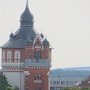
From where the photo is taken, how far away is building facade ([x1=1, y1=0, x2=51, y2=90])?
4055 inches

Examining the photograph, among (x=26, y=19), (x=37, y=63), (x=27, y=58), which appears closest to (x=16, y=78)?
(x=27, y=58)

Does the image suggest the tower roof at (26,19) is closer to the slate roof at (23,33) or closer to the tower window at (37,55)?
the slate roof at (23,33)

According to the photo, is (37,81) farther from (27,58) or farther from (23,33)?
(23,33)

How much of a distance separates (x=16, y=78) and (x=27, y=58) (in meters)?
2.48

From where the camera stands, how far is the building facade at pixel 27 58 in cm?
10300

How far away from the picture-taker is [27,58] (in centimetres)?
10419

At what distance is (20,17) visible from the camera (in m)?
106

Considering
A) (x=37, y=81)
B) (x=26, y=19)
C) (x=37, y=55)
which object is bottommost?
(x=37, y=81)

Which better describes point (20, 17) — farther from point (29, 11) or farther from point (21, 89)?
point (21, 89)

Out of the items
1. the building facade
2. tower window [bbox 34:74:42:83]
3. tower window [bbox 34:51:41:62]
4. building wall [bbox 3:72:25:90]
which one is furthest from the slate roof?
tower window [bbox 34:74:42:83]

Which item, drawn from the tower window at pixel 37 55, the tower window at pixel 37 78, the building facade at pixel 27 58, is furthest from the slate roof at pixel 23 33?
the tower window at pixel 37 78

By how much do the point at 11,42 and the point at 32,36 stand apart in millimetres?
→ 2630

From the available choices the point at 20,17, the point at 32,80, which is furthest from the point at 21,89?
the point at 20,17

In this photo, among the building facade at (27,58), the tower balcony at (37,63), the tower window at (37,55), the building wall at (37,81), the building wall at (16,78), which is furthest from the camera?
the building wall at (16,78)
